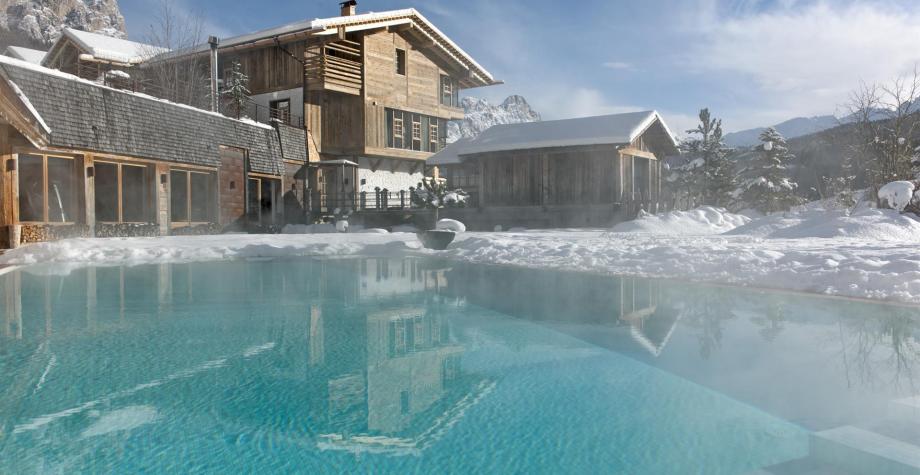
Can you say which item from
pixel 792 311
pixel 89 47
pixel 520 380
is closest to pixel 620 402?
pixel 520 380

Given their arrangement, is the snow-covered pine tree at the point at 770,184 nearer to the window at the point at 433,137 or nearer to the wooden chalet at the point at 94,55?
the window at the point at 433,137

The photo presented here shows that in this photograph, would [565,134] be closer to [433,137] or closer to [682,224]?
[682,224]

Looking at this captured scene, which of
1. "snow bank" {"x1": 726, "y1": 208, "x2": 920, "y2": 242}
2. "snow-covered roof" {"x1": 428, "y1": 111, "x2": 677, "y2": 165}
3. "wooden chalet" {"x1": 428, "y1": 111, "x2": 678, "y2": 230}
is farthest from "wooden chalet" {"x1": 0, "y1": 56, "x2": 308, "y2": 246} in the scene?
"snow bank" {"x1": 726, "y1": 208, "x2": 920, "y2": 242}

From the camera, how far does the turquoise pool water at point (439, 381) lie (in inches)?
123

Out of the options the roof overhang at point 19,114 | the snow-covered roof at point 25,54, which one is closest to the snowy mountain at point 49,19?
the snow-covered roof at point 25,54

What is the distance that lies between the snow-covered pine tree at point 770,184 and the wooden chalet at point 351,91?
19434 mm

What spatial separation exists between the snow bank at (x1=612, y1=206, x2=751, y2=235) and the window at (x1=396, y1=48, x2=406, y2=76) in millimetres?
15633

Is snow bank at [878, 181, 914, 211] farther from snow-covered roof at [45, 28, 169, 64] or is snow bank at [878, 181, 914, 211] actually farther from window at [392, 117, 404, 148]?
snow-covered roof at [45, 28, 169, 64]

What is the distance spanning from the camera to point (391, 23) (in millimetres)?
29500

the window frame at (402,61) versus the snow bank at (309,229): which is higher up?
the window frame at (402,61)

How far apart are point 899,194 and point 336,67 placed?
2216 cm

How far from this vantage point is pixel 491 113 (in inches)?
5837

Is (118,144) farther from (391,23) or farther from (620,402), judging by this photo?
(620,402)

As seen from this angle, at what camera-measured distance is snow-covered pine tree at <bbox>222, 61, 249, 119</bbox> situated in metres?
26.7
